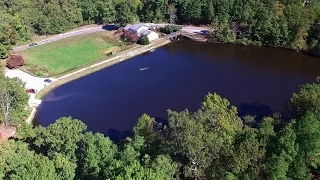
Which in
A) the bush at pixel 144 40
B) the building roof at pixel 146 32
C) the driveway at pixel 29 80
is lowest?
the driveway at pixel 29 80

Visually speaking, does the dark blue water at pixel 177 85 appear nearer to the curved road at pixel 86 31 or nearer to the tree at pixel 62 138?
the curved road at pixel 86 31

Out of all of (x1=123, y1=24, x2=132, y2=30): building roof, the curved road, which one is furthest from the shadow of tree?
(x1=123, y1=24, x2=132, y2=30): building roof

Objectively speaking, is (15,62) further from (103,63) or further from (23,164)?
(23,164)

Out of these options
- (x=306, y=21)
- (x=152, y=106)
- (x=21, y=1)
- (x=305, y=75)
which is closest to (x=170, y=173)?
(x=152, y=106)

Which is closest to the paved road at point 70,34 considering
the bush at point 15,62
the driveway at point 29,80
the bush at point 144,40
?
the bush at point 15,62

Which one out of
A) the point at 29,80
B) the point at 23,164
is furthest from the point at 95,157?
the point at 29,80

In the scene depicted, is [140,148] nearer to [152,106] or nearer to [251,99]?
[152,106]
